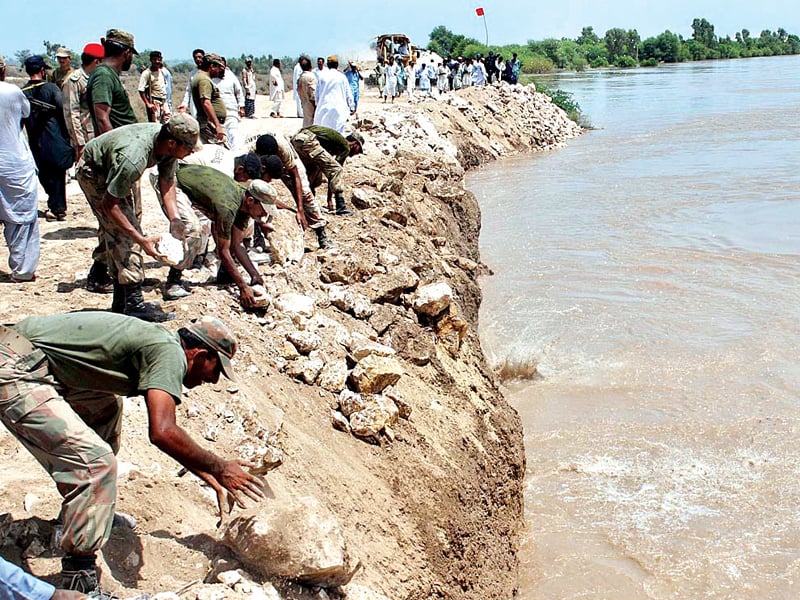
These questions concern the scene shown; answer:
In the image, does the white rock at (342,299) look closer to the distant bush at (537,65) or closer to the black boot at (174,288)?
the black boot at (174,288)

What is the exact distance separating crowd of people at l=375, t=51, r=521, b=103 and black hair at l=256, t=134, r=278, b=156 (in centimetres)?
1650

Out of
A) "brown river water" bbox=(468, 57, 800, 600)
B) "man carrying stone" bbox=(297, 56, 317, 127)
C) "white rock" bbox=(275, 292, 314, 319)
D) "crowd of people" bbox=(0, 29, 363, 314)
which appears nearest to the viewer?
"crowd of people" bbox=(0, 29, 363, 314)

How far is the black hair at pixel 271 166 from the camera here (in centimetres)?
565

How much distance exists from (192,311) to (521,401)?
147 inches

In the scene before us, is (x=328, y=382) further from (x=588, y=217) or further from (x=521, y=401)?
(x=588, y=217)

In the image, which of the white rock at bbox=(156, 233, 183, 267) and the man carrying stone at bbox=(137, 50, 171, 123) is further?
the man carrying stone at bbox=(137, 50, 171, 123)

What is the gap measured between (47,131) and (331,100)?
132 inches

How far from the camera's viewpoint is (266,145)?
6.02 m

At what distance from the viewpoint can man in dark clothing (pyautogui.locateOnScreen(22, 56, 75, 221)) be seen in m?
7.04

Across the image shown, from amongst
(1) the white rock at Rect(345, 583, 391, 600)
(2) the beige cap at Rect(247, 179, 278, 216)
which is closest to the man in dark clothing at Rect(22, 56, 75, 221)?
(2) the beige cap at Rect(247, 179, 278, 216)

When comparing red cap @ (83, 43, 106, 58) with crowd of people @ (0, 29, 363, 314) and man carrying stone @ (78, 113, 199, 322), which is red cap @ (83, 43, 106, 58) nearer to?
crowd of people @ (0, 29, 363, 314)

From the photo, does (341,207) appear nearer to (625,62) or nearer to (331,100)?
(331,100)

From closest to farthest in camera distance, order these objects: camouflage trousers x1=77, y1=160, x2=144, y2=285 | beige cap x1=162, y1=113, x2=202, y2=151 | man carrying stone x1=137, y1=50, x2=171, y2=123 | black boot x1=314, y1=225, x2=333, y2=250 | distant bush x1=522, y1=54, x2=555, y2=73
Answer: beige cap x1=162, y1=113, x2=202, y2=151 < camouflage trousers x1=77, y1=160, x2=144, y2=285 < black boot x1=314, y1=225, x2=333, y2=250 < man carrying stone x1=137, y1=50, x2=171, y2=123 < distant bush x1=522, y1=54, x2=555, y2=73

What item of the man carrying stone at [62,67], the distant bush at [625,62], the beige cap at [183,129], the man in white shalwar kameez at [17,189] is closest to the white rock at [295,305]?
the beige cap at [183,129]
